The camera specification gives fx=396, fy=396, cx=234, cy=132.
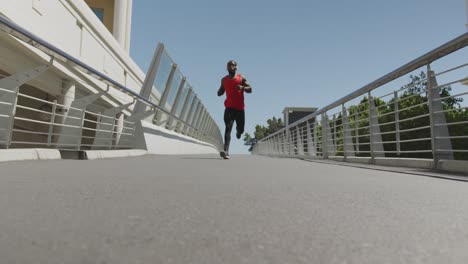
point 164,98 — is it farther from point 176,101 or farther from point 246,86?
→ point 246,86

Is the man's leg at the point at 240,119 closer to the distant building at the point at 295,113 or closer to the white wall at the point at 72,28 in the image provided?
the white wall at the point at 72,28

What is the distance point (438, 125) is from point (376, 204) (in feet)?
11.7

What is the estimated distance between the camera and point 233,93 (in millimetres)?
8469

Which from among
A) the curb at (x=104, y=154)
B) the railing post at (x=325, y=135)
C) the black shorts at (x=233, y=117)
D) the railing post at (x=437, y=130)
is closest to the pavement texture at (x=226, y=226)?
the railing post at (x=437, y=130)

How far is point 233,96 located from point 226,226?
7162mm

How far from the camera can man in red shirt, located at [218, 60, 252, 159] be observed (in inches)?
327

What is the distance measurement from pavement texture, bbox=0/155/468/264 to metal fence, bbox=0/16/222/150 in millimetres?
3009

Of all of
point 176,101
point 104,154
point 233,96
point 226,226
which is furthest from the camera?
point 176,101

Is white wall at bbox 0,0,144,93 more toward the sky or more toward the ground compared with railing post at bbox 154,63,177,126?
more toward the sky

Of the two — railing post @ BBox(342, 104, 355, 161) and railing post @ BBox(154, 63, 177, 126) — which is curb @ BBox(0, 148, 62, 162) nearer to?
railing post @ BBox(342, 104, 355, 161)

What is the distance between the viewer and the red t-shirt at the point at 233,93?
830 centimetres

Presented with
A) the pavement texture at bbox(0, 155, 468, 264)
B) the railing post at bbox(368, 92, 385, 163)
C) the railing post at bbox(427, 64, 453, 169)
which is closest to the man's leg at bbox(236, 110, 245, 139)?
the railing post at bbox(368, 92, 385, 163)

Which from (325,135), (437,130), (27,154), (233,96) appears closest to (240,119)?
(233,96)

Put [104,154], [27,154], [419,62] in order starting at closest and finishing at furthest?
[27,154] → [419,62] → [104,154]
